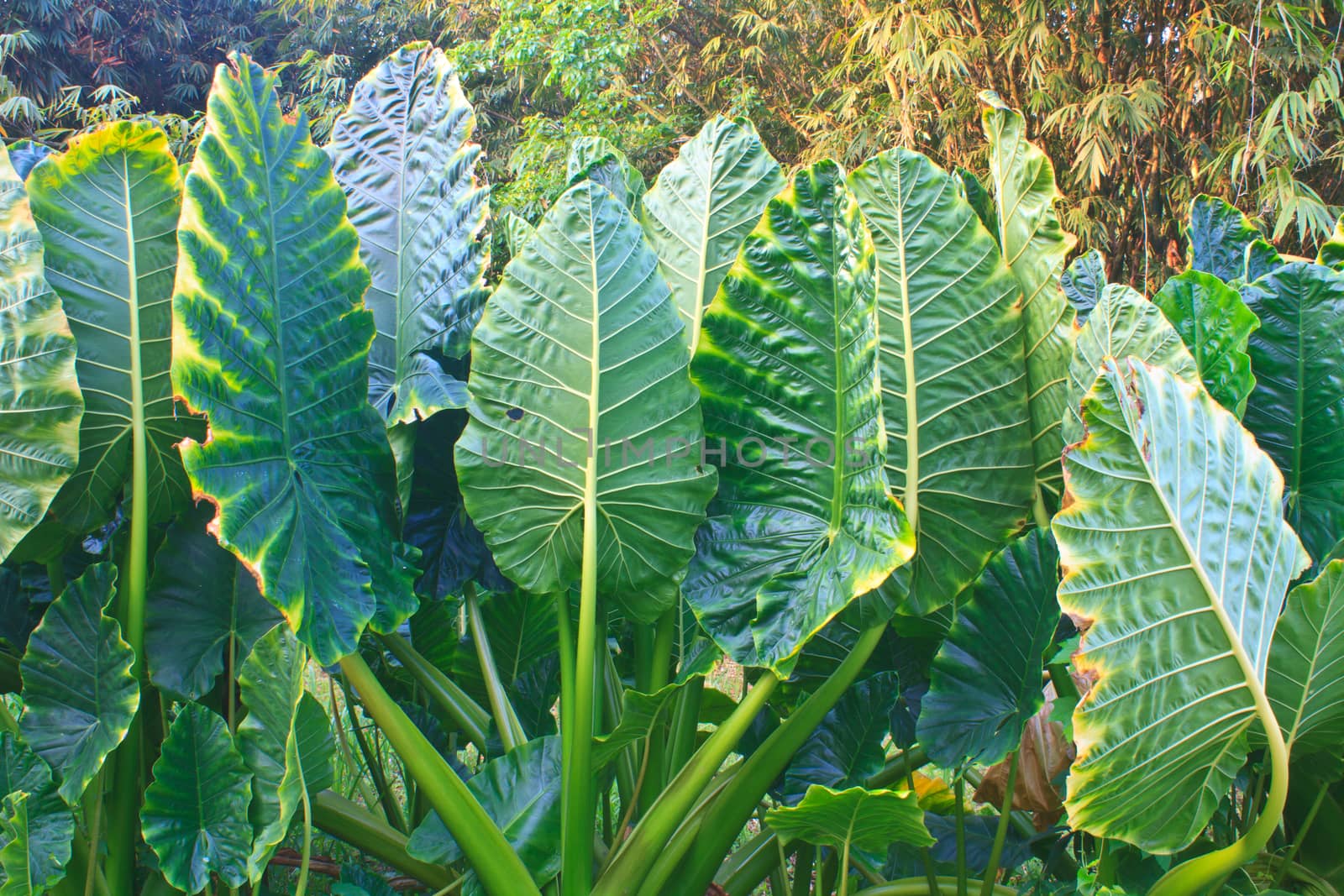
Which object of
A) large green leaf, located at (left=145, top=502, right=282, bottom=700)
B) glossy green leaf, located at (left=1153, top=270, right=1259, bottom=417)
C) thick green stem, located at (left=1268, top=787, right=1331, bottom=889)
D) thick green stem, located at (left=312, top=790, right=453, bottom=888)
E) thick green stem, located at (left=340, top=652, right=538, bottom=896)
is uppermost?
glossy green leaf, located at (left=1153, top=270, right=1259, bottom=417)

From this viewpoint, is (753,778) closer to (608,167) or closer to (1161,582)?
(1161,582)

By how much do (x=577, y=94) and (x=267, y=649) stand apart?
8.54 meters

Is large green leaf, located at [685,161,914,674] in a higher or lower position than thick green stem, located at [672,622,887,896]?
higher

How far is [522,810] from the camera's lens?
0.74 meters

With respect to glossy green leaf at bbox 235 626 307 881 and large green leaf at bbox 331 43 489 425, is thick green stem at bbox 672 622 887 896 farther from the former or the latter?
large green leaf at bbox 331 43 489 425

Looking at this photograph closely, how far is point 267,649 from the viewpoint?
2.16ft

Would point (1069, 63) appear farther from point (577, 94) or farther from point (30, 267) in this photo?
point (30, 267)

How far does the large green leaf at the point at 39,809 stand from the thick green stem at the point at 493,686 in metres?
0.32

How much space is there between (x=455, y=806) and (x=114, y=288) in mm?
492

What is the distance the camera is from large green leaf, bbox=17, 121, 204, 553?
73 cm

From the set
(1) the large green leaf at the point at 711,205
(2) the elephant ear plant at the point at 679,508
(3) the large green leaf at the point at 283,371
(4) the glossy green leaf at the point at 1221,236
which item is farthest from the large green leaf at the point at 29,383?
(4) the glossy green leaf at the point at 1221,236

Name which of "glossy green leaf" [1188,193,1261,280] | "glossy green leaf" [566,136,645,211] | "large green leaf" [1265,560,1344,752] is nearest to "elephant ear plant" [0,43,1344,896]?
"large green leaf" [1265,560,1344,752]

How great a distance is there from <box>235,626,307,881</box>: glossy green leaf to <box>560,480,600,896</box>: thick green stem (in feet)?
0.63

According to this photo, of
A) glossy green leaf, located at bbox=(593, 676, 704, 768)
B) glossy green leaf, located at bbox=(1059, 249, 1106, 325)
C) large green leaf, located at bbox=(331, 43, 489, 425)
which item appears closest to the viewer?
glossy green leaf, located at bbox=(593, 676, 704, 768)
